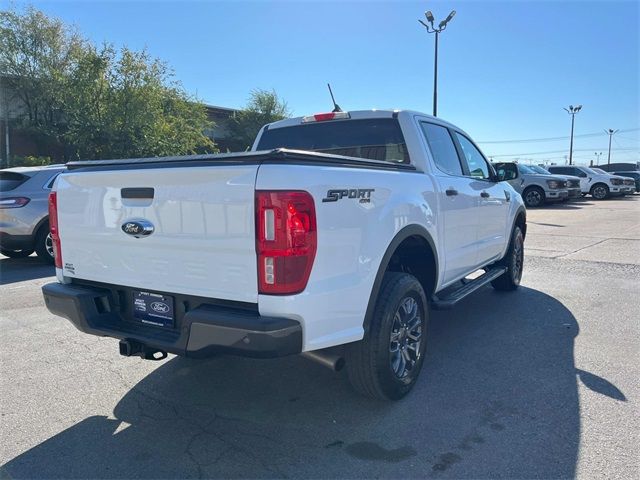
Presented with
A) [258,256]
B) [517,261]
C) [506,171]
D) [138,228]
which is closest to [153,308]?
[138,228]

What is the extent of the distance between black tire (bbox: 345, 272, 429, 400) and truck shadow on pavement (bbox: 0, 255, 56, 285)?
6.12 metres

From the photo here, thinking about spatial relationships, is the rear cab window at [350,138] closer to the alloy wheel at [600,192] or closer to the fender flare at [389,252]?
the fender flare at [389,252]

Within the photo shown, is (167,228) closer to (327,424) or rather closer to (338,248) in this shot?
Answer: (338,248)

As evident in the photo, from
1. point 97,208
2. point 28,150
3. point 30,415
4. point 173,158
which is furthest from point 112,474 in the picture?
point 28,150

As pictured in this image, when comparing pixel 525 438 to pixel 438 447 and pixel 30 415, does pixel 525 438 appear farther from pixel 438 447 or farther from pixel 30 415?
pixel 30 415

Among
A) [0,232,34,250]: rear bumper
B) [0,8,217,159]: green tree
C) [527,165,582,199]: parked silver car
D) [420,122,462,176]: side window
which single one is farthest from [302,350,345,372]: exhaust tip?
[0,8,217,159]: green tree

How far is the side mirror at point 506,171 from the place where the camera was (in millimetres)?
5672

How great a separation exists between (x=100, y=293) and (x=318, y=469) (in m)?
1.75

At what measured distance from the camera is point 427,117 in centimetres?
455

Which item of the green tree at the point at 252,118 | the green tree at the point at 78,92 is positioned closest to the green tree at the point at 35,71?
the green tree at the point at 78,92

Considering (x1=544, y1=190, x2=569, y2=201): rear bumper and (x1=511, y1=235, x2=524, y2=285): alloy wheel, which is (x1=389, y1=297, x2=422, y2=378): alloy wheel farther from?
(x1=544, y1=190, x2=569, y2=201): rear bumper

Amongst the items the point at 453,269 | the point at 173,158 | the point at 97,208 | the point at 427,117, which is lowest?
the point at 453,269

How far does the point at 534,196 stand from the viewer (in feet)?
69.4

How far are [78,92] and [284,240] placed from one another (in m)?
25.6
